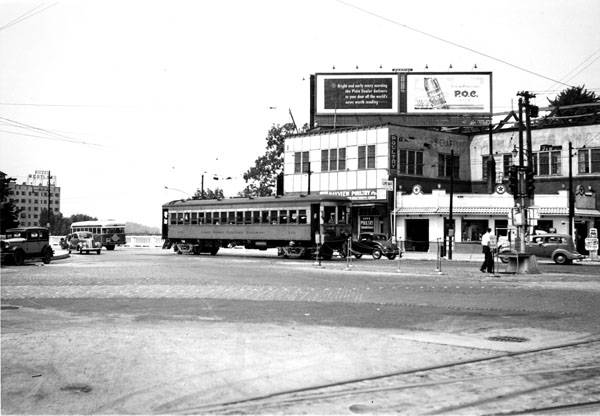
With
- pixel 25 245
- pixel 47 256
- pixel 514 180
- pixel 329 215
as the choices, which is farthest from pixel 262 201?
pixel 514 180

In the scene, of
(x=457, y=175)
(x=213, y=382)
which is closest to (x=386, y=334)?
(x=213, y=382)

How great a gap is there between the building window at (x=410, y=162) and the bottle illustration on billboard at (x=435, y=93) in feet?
20.9

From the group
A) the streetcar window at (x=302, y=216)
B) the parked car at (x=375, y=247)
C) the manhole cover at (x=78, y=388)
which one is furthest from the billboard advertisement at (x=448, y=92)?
the manhole cover at (x=78, y=388)

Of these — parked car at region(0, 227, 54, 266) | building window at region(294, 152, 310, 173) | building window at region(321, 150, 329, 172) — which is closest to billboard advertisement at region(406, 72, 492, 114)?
building window at region(321, 150, 329, 172)

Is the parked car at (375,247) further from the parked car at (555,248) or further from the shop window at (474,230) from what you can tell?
the shop window at (474,230)

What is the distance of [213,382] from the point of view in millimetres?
7094

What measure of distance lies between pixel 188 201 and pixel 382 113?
21057mm

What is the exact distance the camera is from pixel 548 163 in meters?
54.7

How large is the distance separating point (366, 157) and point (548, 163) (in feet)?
Answer: 49.4

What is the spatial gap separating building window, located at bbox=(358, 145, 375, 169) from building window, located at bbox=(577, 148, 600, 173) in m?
16.4

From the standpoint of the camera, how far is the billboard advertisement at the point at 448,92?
5991cm

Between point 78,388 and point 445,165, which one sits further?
point 445,165

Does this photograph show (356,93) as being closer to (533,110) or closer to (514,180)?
(533,110)

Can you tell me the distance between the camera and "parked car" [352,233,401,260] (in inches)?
1628
